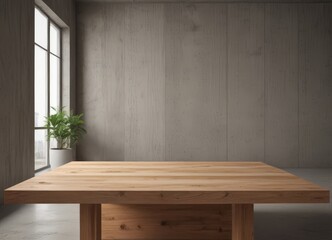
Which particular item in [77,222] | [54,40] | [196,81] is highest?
[54,40]

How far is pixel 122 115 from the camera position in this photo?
705 centimetres

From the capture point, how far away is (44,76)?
593 cm

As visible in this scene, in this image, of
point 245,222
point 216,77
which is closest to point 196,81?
point 216,77

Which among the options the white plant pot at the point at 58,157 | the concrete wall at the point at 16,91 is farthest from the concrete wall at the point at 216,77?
the concrete wall at the point at 16,91

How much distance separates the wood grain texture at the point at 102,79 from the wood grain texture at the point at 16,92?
2.33 m

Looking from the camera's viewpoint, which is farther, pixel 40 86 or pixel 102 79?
pixel 102 79

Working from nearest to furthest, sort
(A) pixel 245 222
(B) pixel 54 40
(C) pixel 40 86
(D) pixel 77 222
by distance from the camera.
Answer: (A) pixel 245 222 < (D) pixel 77 222 < (C) pixel 40 86 < (B) pixel 54 40

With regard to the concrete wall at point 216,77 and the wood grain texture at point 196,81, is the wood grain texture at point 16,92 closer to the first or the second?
the concrete wall at point 216,77

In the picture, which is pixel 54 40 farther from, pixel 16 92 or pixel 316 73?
pixel 316 73

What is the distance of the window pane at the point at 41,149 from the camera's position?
18.5 feet

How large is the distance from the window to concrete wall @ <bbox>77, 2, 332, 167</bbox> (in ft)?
2.12

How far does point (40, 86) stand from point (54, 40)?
1.12 metres

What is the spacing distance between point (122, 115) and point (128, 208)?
4781 millimetres

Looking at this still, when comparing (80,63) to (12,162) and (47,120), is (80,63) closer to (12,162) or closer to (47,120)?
(47,120)
